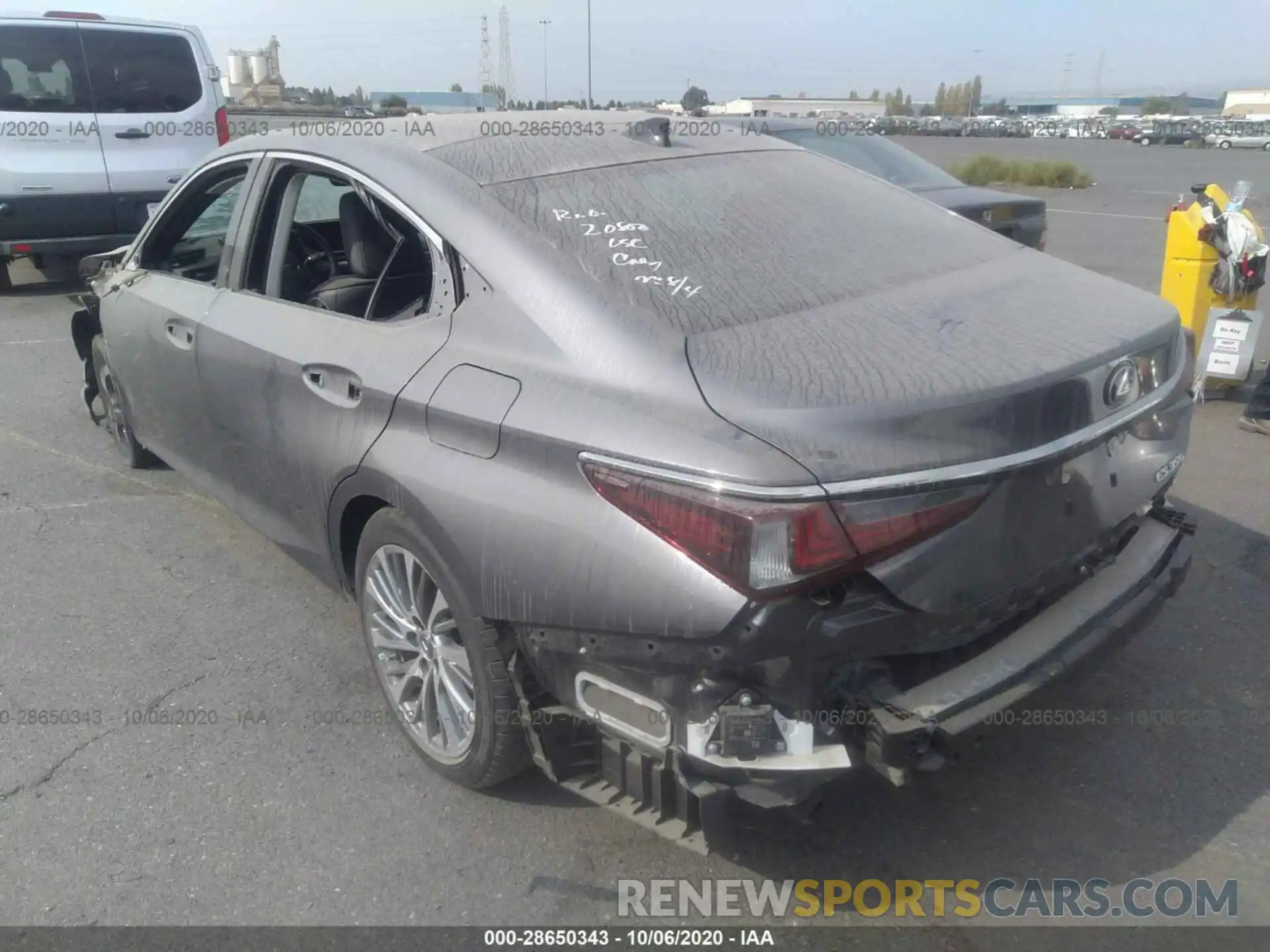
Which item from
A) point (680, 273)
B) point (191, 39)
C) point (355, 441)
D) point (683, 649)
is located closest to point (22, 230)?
point (191, 39)

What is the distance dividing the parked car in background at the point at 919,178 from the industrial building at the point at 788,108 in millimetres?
1032

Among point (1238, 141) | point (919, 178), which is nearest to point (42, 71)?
point (919, 178)

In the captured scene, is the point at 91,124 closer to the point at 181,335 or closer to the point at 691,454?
the point at 181,335

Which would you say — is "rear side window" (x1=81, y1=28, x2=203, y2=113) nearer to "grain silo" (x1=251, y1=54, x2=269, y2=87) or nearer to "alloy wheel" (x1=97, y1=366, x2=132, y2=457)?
"alloy wheel" (x1=97, y1=366, x2=132, y2=457)

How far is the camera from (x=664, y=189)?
10.3ft

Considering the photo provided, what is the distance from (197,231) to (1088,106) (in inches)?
5806

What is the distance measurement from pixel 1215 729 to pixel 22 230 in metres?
9.87

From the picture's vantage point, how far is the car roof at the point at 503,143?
307 centimetres

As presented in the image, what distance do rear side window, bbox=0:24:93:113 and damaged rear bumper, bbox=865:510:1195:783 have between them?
9.84m

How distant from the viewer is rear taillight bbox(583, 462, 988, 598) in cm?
207

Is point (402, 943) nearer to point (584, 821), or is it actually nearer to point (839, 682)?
point (584, 821)

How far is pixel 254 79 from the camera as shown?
23766 mm

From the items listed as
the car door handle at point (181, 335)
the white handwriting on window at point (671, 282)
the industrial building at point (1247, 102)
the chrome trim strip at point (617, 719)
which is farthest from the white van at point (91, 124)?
the industrial building at point (1247, 102)

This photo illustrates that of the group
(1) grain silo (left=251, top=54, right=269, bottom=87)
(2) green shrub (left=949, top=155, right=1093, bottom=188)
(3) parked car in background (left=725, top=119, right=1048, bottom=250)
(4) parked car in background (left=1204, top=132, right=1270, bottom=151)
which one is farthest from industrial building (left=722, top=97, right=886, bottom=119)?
(4) parked car in background (left=1204, top=132, right=1270, bottom=151)
